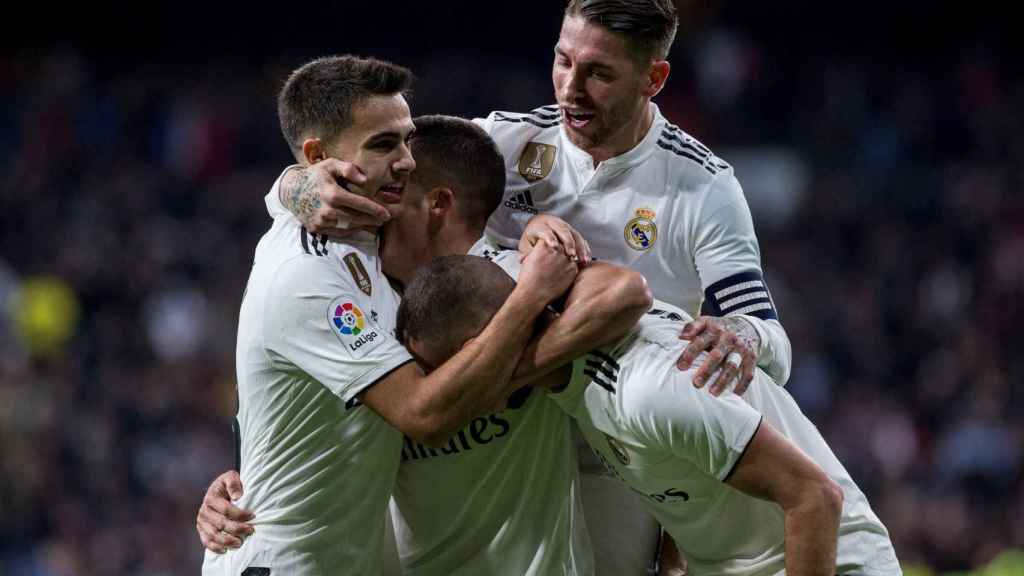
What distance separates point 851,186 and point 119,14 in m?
9.52

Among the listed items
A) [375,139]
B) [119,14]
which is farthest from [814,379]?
[119,14]

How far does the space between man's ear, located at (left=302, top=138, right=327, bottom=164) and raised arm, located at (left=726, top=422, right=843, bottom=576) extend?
63.9 inches

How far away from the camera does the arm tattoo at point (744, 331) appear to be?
419cm

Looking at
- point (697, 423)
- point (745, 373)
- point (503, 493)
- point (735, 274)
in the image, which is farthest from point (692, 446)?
point (735, 274)

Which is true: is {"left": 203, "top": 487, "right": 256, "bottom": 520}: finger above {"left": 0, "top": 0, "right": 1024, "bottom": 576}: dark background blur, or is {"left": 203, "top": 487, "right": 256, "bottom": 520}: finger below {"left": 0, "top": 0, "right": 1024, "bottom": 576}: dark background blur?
above

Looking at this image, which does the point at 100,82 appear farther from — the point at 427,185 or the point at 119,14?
the point at 427,185

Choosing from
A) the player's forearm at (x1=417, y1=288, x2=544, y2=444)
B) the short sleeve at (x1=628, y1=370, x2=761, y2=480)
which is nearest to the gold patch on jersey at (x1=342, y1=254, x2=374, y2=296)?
the player's forearm at (x1=417, y1=288, x2=544, y2=444)

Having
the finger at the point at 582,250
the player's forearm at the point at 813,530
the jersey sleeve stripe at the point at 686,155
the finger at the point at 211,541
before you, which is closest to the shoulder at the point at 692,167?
the jersey sleeve stripe at the point at 686,155

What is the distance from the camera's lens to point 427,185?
4.41 metres

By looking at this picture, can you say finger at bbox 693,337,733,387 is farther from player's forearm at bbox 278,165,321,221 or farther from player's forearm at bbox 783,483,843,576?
player's forearm at bbox 278,165,321,221

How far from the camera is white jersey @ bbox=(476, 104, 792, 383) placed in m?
4.78

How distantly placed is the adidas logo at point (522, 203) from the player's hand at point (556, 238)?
487 mm

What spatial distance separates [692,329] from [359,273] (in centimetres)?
101

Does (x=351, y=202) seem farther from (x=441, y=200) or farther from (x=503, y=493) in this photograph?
(x=503, y=493)
